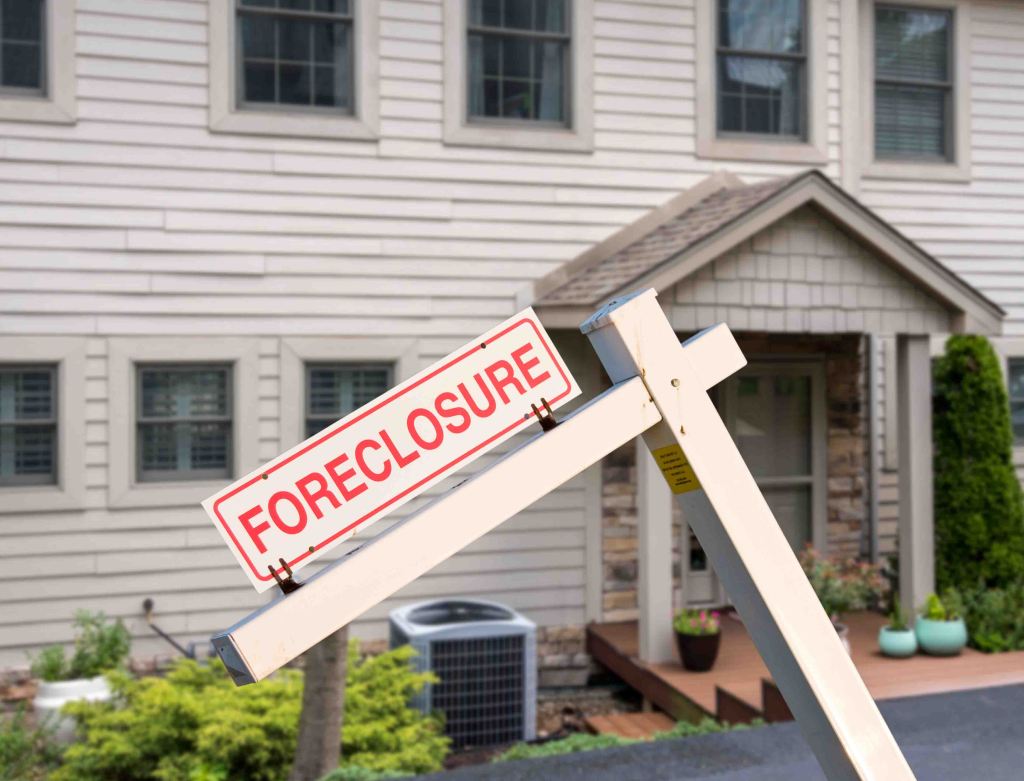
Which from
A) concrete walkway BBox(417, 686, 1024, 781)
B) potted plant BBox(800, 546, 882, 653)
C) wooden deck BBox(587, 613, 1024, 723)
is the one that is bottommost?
wooden deck BBox(587, 613, 1024, 723)

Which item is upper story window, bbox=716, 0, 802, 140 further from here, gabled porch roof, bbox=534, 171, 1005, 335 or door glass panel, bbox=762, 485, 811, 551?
door glass panel, bbox=762, 485, 811, 551

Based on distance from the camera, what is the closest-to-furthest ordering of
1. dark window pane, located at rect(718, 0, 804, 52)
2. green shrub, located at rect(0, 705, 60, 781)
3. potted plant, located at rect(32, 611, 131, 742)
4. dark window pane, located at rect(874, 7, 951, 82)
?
green shrub, located at rect(0, 705, 60, 781)
potted plant, located at rect(32, 611, 131, 742)
dark window pane, located at rect(718, 0, 804, 52)
dark window pane, located at rect(874, 7, 951, 82)

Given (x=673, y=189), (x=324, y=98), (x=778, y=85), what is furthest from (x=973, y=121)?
(x=324, y=98)

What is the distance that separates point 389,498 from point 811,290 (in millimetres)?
6736

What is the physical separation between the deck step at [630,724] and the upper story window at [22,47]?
5.81m

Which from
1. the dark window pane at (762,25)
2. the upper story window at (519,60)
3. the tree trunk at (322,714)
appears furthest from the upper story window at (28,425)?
the dark window pane at (762,25)

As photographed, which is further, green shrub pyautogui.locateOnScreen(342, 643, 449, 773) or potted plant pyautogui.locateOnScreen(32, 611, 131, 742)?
potted plant pyautogui.locateOnScreen(32, 611, 131, 742)

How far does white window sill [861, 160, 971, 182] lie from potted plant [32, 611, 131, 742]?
23.0ft

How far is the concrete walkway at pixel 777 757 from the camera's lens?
2.68 meters

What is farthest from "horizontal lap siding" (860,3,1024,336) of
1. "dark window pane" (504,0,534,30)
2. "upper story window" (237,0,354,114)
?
"upper story window" (237,0,354,114)

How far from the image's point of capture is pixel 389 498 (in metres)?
1.42

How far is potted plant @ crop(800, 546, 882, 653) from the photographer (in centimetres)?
780

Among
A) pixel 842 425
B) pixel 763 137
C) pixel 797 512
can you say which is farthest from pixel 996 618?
pixel 763 137

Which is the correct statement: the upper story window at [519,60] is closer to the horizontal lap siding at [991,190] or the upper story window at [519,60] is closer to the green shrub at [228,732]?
the horizontal lap siding at [991,190]
